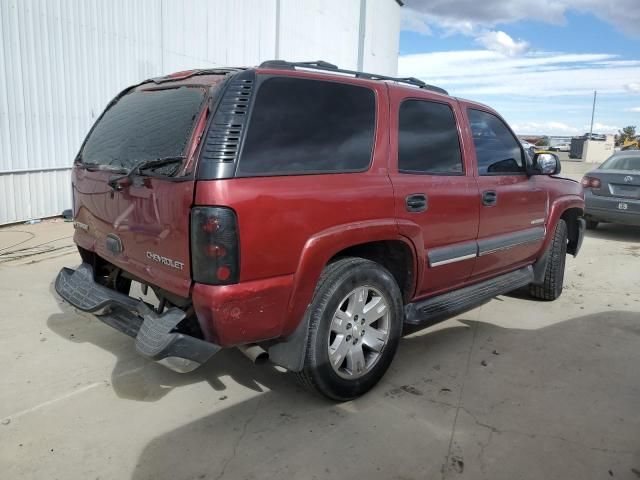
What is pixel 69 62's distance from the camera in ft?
27.2

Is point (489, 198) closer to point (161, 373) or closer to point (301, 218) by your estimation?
point (301, 218)

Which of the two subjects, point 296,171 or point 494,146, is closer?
point 296,171

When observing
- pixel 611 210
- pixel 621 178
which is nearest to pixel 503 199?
pixel 611 210

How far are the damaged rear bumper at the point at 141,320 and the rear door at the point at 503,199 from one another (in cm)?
238

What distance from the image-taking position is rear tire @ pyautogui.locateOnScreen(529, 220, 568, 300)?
5156mm

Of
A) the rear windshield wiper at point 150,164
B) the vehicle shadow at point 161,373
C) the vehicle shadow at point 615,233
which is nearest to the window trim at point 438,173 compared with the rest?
the rear windshield wiper at point 150,164

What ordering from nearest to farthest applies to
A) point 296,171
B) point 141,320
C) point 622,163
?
point 296,171 < point 141,320 < point 622,163

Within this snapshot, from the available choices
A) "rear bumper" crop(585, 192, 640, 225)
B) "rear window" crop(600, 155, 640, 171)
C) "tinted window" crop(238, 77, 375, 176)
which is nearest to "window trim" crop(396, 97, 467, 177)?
"tinted window" crop(238, 77, 375, 176)

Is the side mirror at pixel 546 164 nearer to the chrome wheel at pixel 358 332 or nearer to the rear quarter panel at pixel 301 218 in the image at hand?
the rear quarter panel at pixel 301 218

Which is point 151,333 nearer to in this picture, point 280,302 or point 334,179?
point 280,302

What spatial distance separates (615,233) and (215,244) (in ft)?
30.1

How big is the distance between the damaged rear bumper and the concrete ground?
1.62 ft

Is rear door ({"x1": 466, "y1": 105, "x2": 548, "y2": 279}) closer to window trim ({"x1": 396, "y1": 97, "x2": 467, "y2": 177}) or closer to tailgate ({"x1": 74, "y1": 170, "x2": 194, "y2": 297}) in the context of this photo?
window trim ({"x1": 396, "y1": 97, "x2": 467, "y2": 177})

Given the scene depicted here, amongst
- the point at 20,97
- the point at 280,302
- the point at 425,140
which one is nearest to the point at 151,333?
the point at 280,302
